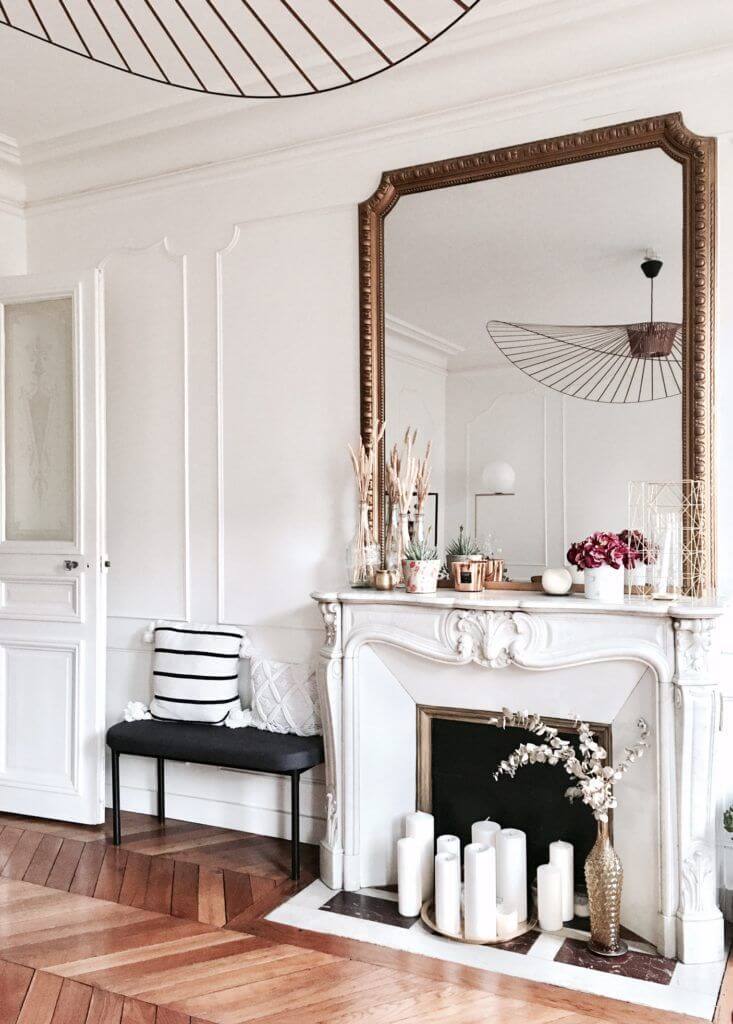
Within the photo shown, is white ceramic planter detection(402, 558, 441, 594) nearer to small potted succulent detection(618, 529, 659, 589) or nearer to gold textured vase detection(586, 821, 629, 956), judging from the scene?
small potted succulent detection(618, 529, 659, 589)

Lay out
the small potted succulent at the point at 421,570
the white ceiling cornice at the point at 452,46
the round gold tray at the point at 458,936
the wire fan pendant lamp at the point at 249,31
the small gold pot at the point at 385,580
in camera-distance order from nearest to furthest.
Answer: the round gold tray at the point at 458,936
the wire fan pendant lamp at the point at 249,31
the white ceiling cornice at the point at 452,46
the small potted succulent at the point at 421,570
the small gold pot at the point at 385,580

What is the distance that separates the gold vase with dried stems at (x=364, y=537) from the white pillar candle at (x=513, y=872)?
3.29 ft

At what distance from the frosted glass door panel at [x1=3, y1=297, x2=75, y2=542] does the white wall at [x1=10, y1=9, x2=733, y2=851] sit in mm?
210

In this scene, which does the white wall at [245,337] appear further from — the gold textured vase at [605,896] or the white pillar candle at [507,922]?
the gold textured vase at [605,896]

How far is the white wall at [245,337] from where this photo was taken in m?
3.28

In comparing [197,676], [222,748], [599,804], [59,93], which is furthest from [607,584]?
[59,93]

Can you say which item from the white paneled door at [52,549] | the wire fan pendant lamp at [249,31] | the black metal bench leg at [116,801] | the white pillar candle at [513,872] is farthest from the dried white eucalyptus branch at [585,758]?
the wire fan pendant lamp at [249,31]

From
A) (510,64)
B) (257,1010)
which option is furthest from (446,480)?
(257,1010)

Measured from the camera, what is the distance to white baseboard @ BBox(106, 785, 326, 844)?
11.2ft

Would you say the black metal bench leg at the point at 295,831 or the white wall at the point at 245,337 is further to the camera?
the white wall at the point at 245,337

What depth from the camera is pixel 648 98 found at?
2.85 m

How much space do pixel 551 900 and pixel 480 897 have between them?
9.1 inches

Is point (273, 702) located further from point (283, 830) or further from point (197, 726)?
point (283, 830)

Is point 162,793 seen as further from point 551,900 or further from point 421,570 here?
point 551,900
